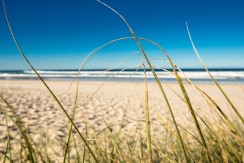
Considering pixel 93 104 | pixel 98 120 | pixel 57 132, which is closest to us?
pixel 57 132

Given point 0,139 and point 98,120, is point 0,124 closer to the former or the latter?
point 0,139

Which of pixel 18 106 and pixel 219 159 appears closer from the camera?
pixel 219 159

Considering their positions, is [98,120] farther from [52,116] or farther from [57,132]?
[57,132]

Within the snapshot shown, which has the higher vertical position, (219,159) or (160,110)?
(219,159)

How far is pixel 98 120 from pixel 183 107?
285 centimetres

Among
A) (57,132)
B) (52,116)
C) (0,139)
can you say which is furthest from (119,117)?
(0,139)

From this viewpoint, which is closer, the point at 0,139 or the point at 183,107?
the point at 0,139

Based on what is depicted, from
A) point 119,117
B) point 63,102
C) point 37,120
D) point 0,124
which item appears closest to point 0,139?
point 0,124

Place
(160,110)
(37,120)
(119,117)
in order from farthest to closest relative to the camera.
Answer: (160,110) → (119,117) → (37,120)

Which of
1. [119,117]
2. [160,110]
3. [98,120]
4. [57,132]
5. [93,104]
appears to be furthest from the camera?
[93,104]

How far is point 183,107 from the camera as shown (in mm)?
7352

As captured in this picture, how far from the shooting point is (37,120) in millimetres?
4938

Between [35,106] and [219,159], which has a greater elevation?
[219,159]

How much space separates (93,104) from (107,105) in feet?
1.22
